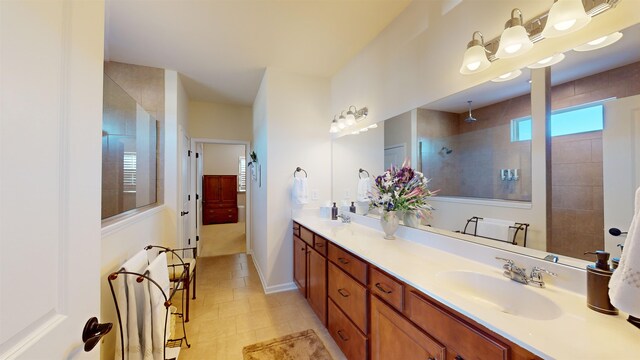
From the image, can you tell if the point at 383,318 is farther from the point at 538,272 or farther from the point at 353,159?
the point at 353,159

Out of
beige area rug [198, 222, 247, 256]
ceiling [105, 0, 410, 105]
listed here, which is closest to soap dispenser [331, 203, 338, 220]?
ceiling [105, 0, 410, 105]

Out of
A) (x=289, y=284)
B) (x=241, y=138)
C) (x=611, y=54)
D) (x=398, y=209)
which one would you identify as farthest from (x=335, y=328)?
(x=241, y=138)

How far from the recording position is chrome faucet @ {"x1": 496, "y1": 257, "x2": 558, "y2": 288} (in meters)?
1.11

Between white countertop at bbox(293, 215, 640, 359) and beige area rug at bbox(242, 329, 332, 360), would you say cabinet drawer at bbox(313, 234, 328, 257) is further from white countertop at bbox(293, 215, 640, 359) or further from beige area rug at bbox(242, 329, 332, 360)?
beige area rug at bbox(242, 329, 332, 360)

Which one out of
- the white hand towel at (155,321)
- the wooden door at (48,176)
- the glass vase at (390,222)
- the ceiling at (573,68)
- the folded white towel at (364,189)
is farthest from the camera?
the folded white towel at (364,189)

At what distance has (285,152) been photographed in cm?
302

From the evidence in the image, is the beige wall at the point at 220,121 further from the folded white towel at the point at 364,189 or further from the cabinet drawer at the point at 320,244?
the cabinet drawer at the point at 320,244

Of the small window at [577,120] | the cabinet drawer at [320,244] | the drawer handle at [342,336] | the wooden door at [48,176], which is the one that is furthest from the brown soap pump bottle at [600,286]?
the wooden door at [48,176]

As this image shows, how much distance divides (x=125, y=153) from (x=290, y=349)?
2256 millimetres

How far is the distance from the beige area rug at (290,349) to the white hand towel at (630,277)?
168cm

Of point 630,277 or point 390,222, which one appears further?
point 390,222

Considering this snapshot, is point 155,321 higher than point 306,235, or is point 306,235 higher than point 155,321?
point 306,235

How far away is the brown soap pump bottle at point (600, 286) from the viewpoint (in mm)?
882

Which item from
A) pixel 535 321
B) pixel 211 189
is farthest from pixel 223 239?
pixel 535 321
